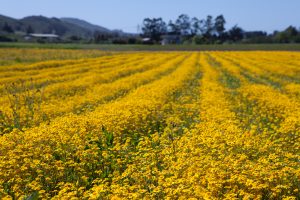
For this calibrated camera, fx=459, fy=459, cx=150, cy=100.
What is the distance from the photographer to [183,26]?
181500 millimetres

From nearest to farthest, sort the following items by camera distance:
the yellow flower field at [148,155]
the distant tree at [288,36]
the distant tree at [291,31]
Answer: the yellow flower field at [148,155]
the distant tree at [288,36]
the distant tree at [291,31]

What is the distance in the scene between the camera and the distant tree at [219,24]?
160m

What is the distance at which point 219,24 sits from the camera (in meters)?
161

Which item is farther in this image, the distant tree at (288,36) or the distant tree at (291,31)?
the distant tree at (291,31)

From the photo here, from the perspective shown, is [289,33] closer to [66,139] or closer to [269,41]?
[269,41]

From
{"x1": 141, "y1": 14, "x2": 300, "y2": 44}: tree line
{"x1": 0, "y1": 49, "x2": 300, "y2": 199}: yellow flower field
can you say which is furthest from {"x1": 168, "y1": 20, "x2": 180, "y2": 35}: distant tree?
{"x1": 0, "y1": 49, "x2": 300, "y2": 199}: yellow flower field

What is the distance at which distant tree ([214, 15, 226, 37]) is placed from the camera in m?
160

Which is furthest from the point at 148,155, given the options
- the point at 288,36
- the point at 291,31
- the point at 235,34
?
the point at 235,34

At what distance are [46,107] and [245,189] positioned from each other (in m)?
8.54

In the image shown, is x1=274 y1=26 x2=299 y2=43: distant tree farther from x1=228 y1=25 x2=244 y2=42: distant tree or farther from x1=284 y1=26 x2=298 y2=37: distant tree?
x1=228 y1=25 x2=244 y2=42: distant tree

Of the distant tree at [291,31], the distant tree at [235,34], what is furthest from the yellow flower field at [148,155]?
the distant tree at [235,34]

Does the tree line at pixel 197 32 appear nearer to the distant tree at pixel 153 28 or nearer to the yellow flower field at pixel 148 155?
the distant tree at pixel 153 28

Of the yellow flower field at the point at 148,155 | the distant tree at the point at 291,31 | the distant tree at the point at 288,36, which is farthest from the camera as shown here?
the distant tree at the point at 291,31

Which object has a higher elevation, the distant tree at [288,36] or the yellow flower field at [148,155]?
the yellow flower field at [148,155]
